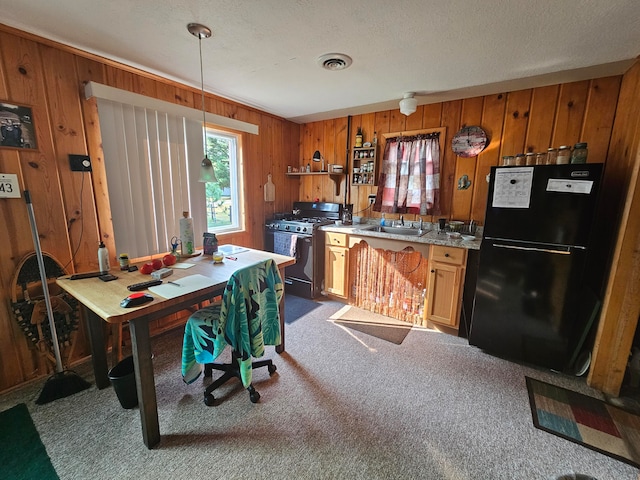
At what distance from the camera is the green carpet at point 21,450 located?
4.33 feet

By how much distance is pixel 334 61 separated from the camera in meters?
2.02

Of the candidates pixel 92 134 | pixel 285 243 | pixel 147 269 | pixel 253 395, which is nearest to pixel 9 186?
pixel 92 134

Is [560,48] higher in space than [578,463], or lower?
higher

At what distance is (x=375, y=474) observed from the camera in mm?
1347

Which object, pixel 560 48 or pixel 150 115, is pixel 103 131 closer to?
pixel 150 115

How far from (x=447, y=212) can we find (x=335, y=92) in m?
1.74

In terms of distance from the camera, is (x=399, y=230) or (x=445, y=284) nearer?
(x=445, y=284)

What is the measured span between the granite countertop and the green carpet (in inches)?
107

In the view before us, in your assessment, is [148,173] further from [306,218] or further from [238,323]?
[306,218]

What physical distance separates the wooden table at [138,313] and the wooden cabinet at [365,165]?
2171 mm

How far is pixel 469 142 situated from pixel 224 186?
270cm

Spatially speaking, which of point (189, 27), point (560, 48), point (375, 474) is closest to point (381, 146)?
point (560, 48)

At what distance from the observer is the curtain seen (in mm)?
3033

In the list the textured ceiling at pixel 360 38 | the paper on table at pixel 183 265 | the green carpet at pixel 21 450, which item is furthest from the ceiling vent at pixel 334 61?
the green carpet at pixel 21 450
